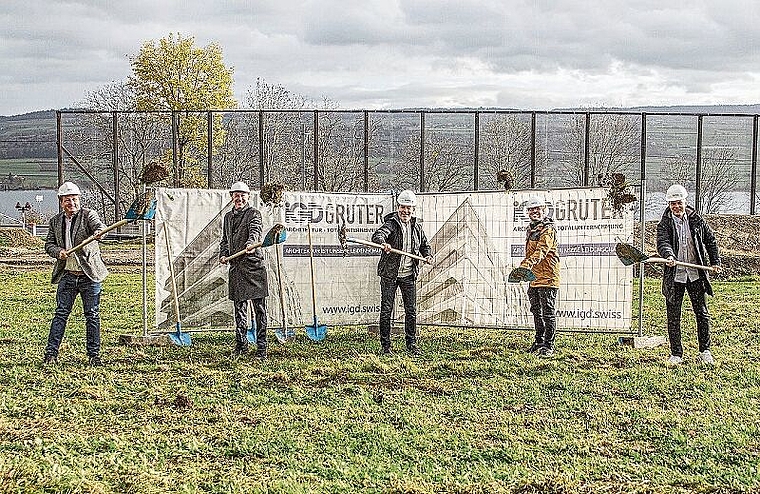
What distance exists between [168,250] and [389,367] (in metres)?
3.31

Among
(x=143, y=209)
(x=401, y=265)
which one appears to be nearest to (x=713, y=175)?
(x=401, y=265)

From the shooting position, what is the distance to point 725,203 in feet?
100

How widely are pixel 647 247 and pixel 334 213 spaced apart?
1838 cm

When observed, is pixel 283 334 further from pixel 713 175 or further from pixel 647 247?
pixel 713 175

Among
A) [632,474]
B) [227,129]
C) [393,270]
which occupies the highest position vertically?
[227,129]

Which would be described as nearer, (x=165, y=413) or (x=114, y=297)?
(x=165, y=413)

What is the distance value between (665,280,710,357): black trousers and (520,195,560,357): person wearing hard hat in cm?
142

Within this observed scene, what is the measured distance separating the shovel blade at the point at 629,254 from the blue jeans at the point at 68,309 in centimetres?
637

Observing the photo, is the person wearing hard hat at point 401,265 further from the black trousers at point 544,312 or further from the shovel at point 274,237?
the black trousers at point 544,312

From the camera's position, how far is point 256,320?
1157 centimetres

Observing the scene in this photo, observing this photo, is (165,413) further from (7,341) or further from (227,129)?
(227,129)

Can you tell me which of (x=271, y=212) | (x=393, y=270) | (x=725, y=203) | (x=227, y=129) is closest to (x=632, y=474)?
(x=393, y=270)

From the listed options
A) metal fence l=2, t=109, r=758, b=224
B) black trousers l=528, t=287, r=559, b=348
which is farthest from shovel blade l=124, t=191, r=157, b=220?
metal fence l=2, t=109, r=758, b=224

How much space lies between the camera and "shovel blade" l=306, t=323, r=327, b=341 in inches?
495
